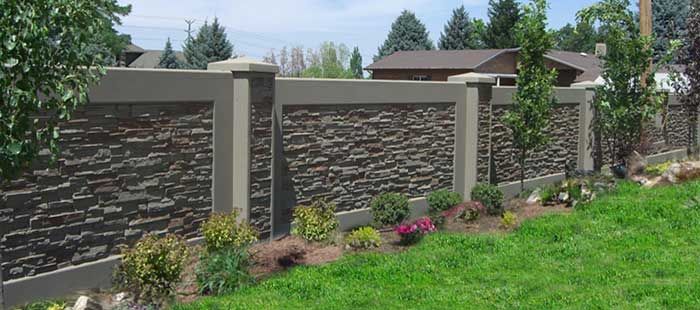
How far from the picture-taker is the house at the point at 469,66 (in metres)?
41.2

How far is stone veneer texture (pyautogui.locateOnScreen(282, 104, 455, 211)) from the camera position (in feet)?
35.7

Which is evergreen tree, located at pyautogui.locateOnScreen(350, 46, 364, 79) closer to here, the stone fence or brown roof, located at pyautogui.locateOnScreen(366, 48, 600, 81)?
brown roof, located at pyautogui.locateOnScreen(366, 48, 600, 81)

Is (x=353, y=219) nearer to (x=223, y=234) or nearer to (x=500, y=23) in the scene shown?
(x=223, y=234)

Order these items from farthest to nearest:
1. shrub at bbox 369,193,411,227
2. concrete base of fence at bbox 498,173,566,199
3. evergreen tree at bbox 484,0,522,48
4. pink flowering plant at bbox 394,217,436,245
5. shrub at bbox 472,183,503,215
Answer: evergreen tree at bbox 484,0,522,48 → concrete base of fence at bbox 498,173,566,199 → shrub at bbox 472,183,503,215 → shrub at bbox 369,193,411,227 → pink flowering plant at bbox 394,217,436,245

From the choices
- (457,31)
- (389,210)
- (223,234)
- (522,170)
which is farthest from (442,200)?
(457,31)

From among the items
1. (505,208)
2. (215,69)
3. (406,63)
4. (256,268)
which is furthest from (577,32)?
(406,63)

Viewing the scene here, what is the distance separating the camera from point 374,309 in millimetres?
6988

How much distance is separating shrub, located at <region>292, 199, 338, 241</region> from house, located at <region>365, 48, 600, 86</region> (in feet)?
102

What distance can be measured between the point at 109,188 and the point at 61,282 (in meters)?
1.07

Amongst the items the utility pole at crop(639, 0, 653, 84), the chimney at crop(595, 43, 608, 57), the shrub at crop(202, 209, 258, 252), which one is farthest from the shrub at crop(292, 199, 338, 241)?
the utility pole at crop(639, 0, 653, 84)

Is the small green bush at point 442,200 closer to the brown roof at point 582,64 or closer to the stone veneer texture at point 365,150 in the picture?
the stone veneer texture at point 365,150

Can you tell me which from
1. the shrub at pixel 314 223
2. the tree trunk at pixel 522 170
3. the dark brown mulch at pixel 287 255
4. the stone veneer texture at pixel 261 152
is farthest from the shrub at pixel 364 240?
the tree trunk at pixel 522 170

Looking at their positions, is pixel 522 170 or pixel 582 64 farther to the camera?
pixel 582 64

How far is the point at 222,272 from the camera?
7.90m
